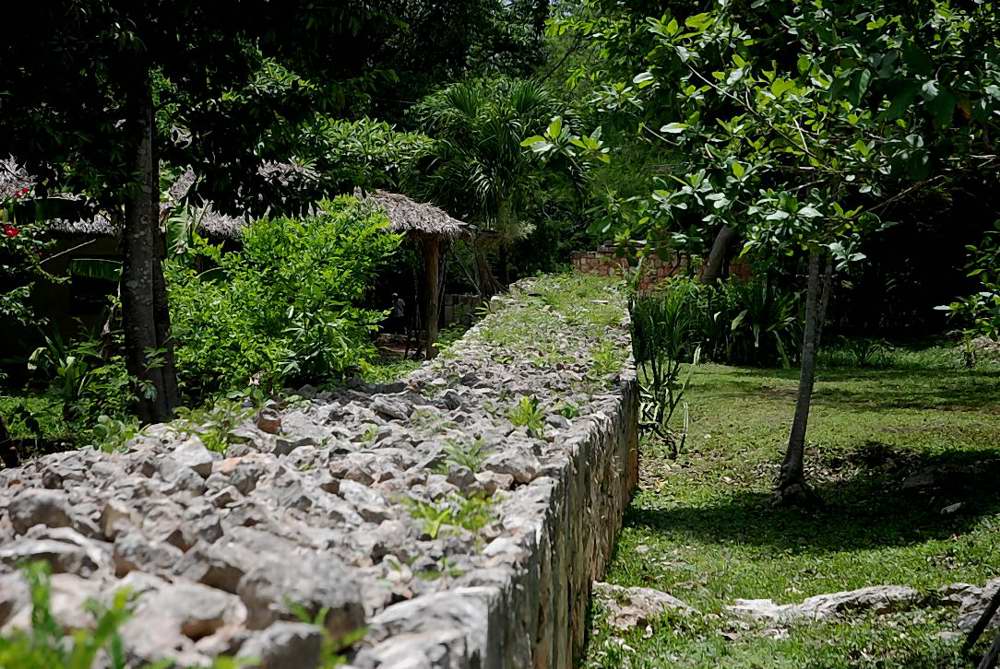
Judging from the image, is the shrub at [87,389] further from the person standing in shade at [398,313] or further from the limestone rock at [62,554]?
the person standing in shade at [398,313]

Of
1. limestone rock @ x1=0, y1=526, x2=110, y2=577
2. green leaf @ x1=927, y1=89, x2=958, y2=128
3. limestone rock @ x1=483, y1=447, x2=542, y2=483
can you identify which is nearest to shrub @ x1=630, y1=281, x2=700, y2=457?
limestone rock @ x1=483, y1=447, x2=542, y2=483

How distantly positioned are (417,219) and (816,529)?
937 cm

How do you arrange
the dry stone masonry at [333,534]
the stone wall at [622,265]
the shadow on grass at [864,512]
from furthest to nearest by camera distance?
the stone wall at [622,265] → the shadow on grass at [864,512] → the dry stone masonry at [333,534]

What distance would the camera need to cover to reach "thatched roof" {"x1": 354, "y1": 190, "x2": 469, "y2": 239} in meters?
15.2

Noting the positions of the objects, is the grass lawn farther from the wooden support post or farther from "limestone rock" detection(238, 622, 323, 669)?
the wooden support post

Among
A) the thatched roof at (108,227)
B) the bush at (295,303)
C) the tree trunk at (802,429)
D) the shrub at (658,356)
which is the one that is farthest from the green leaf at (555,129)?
the thatched roof at (108,227)

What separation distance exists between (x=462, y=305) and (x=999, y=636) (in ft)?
61.6

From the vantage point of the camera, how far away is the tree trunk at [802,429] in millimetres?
8273

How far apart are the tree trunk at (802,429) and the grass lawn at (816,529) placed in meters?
0.21

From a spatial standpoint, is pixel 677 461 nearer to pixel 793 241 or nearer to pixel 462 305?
pixel 793 241

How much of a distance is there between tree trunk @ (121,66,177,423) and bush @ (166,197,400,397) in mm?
425

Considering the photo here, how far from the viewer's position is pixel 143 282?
6637 millimetres

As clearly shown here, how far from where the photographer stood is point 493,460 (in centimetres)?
312

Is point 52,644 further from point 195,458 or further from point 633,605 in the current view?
point 633,605
